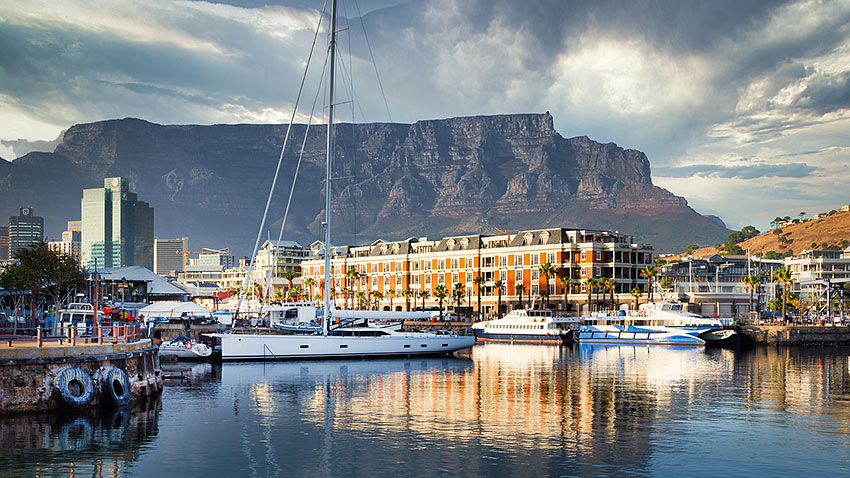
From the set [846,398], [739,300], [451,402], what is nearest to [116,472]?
[451,402]

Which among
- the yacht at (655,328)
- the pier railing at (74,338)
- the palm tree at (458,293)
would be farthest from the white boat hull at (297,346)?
the palm tree at (458,293)

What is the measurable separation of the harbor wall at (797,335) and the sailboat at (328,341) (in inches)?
2512

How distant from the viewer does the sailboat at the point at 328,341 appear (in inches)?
3196

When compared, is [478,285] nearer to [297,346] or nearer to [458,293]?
[458,293]

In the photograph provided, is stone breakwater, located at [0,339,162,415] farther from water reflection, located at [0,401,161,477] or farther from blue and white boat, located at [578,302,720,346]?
blue and white boat, located at [578,302,720,346]

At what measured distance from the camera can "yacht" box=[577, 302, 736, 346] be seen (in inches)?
4877

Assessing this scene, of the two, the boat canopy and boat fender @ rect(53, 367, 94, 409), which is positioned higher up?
the boat canopy

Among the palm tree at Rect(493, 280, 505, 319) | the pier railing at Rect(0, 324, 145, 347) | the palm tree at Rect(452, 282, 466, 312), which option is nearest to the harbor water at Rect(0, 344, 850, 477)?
the pier railing at Rect(0, 324, 145, 347)

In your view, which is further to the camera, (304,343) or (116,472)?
(304,343)

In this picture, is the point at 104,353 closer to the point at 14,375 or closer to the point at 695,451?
the point at 14,375

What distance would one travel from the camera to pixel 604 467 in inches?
1348

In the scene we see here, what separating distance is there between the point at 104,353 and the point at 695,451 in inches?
1241

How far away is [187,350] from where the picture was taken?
282ft

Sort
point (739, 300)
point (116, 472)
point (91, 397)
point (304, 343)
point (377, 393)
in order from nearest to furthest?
point (116, 472), point (91, 397), point (377, 393), point (304, 343), point (739, 300)
